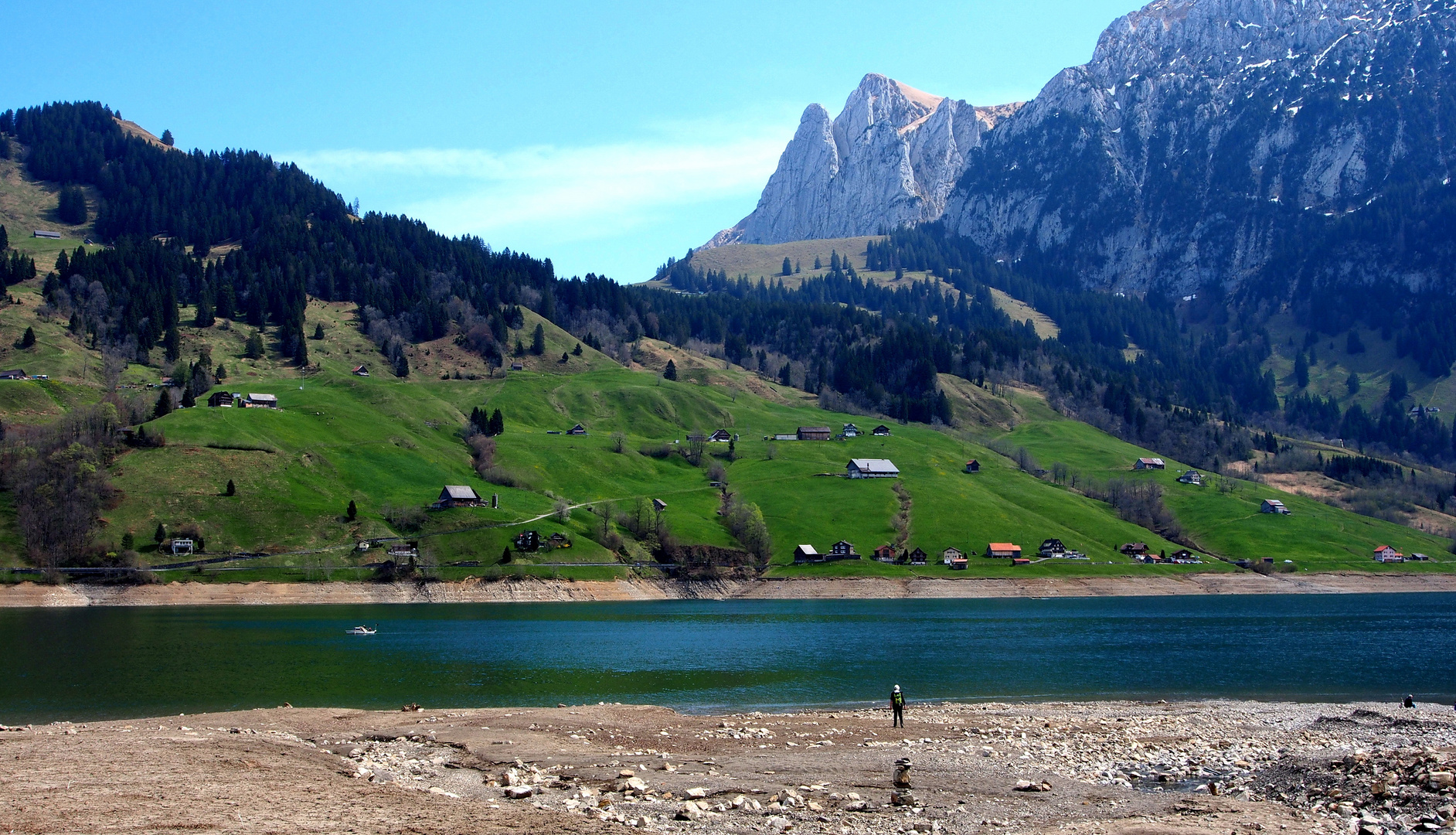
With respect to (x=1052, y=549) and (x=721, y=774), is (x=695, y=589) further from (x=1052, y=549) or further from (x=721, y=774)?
(x=721, y=774)

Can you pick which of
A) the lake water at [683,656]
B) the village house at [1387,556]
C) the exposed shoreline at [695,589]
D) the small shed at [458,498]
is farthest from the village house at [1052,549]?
the small shed at [458,498]

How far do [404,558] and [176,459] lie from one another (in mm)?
36745

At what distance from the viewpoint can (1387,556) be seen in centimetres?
18088


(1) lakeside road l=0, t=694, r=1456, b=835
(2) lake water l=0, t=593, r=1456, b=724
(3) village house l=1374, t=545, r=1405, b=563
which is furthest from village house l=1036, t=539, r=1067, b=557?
(1) lakeside road l=0, t=694, r=1456, b=835

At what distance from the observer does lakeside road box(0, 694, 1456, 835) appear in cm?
2831

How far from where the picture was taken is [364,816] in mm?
27312

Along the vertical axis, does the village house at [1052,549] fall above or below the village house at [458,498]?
below

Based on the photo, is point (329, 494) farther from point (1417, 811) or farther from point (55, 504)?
point (1417, 811)

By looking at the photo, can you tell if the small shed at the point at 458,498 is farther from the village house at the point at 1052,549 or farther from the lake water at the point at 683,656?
the village house at the point at 1052,549

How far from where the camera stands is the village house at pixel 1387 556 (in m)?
180

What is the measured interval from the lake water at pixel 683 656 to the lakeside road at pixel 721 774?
10981 millimetres

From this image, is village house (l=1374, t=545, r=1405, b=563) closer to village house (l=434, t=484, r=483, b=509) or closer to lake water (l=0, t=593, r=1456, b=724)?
lake water (l=0, t=593, r=1456, b=724)

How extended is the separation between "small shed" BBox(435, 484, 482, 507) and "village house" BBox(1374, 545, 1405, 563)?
152943mm

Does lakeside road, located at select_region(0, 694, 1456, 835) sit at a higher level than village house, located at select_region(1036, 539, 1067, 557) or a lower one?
higher
